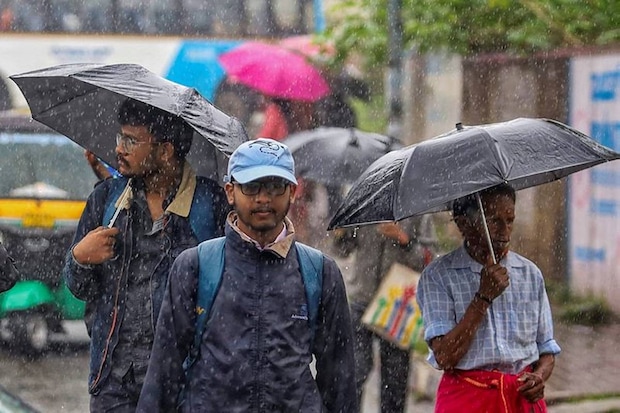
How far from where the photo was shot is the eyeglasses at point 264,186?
4109mm

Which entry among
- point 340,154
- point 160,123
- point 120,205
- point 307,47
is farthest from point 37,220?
point 307,47

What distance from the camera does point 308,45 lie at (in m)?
19.8

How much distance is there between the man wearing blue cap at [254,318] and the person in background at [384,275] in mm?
2981

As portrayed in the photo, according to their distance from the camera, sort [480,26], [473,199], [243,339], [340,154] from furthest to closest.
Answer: [480,26]
[340,154]
[473,199]
[243,339]

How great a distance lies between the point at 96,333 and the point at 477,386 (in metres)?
1.43

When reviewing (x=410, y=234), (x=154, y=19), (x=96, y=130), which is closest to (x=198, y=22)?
(x=154, y=19)

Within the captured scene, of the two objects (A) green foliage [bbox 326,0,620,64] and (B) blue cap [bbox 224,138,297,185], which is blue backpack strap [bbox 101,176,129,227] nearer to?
(B) blue cap [bbox 224,138,297,185]

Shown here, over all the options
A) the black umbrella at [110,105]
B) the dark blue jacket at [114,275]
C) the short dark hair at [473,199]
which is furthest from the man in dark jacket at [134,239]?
the short dark hair at [473,199]

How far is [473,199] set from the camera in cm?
471

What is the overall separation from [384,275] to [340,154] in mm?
890

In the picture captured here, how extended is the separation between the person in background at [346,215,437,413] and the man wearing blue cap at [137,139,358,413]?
2981 mm

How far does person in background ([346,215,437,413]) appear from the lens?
23.6ft

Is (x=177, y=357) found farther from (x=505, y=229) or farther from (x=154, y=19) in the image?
(x=154, y=19)

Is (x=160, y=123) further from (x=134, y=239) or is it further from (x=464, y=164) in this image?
(x=464, y=164)
